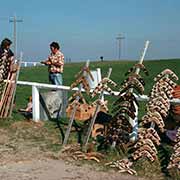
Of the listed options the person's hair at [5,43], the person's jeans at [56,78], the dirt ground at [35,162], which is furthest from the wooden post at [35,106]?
the person's hair at [5,43]

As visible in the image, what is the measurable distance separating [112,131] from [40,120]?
3.07m

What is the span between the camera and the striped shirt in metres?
12.4

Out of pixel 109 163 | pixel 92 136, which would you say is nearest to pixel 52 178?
pixel 109 163

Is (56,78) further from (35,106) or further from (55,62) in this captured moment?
(35,106)

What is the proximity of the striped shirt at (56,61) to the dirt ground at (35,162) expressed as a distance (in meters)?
2.42

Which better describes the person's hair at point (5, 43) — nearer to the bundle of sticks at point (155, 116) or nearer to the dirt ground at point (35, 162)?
the dirt ground at point (35, 162)

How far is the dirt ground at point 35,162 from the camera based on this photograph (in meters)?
7.28

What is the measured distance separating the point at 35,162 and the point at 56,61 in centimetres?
476

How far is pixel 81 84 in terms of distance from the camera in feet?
31.1

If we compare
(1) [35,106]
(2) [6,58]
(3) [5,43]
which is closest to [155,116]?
(1) [35,106]

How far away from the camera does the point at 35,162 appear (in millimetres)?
8055

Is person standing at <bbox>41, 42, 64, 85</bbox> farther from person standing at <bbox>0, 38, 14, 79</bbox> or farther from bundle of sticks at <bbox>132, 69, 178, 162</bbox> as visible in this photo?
bundle of sticks at <bbox>132, 69, 178, 162</bbox>

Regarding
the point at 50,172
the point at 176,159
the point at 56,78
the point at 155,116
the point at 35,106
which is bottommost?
the point at 50,172

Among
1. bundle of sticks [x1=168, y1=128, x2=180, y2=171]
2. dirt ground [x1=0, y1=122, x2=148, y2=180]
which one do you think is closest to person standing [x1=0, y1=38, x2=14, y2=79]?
dirt ground [x1=0, y1=122, x2=148, y2=180]
